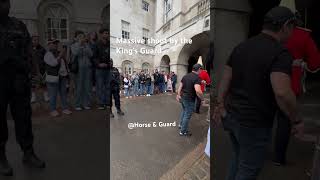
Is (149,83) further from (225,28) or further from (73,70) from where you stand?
(225,28)

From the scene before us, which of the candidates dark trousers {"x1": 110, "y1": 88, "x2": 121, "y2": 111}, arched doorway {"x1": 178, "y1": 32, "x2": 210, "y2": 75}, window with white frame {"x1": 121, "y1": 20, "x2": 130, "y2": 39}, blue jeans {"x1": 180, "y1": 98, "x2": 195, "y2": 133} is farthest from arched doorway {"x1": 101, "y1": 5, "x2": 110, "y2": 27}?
blue jeans {"x1": 180, "y1": 98, "x2": 195, "y2": 133}

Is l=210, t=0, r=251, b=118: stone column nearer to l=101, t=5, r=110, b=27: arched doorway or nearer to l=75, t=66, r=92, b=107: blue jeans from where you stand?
l=101, t=5, r=110, b=27: arched doorway

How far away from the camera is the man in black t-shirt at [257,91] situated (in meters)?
1.83

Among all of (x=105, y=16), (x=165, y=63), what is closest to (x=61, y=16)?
(x=105, y=16)

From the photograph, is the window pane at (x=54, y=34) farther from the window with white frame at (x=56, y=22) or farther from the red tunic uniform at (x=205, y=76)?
the red tunic uniform at (x=205, y=76)

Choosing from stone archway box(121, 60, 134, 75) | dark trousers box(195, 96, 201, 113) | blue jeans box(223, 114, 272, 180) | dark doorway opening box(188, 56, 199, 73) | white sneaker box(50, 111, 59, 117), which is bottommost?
blue jeans box(223, 114, 272, 180)

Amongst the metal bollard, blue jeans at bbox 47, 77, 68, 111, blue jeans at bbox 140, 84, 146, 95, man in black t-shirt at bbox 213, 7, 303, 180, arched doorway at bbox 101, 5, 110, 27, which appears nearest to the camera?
man in black t-shirt at bbox 213, 7, 303, 180

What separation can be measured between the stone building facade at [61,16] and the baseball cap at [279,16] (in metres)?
1.06

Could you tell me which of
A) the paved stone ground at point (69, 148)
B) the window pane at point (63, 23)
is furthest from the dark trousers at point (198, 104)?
the window pane at point (63, 23)

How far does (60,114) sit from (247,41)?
1403 millimetres

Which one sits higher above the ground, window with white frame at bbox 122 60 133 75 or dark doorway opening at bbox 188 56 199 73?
dark doorway opening at bbox 188 56 199 73

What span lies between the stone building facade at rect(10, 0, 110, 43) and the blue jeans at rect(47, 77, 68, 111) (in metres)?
0.29

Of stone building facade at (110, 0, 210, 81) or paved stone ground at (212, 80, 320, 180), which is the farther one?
paved stone ground at (212, 80, 320, 180)

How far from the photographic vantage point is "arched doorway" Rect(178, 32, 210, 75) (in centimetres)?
203
